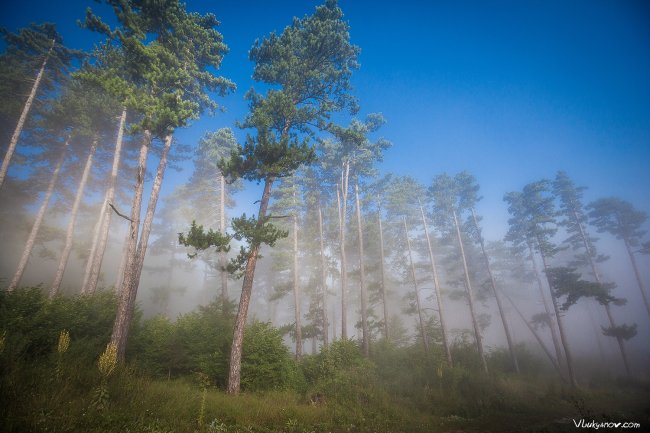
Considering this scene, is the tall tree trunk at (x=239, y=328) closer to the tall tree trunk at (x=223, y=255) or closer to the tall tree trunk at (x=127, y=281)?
the tall tree trunk at (x=127, y=281)

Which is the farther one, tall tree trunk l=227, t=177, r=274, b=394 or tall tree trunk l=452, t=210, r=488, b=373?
tall tree trunk l=452, t=210, r=488, b=373

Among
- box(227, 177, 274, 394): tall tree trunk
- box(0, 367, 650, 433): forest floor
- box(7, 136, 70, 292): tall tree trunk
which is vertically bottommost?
box(0, 367, 650, 433): forest floor

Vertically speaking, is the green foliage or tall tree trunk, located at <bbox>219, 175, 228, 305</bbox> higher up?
tall tree trunk, located at <bbox>219, 175, 228, 305</bbox>

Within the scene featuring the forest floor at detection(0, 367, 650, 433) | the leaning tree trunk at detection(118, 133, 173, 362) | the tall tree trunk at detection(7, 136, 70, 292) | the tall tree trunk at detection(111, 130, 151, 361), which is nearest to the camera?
the forest floor at detection(0, 367, 650, 433)

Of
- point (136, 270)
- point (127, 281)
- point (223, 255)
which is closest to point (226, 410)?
point (127, 281)

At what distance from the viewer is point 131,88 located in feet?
35.8

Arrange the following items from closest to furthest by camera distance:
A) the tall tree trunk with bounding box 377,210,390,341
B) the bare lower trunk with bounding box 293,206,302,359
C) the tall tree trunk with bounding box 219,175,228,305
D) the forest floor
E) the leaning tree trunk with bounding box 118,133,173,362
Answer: the forest floor
the leaning tree trunk with bounding box 118,133,173,362
the tall tree trunk with bounding box 219,175,228,305
the bare lower trunk with bounding box 293,206,302,359
the tall tree trunk with bounding box 377,210,390,341

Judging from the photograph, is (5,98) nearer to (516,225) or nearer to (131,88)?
(131,88)

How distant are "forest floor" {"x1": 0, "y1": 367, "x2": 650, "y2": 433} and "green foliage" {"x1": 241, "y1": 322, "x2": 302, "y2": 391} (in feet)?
2.57

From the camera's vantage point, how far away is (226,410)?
24.5 ft

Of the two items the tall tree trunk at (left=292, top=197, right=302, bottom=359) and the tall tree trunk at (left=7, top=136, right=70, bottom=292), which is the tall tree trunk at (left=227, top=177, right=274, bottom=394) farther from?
the tall tree trunk at (left=7, top=136, right=70, bottom=292)

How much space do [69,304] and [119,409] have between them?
23.7 ft

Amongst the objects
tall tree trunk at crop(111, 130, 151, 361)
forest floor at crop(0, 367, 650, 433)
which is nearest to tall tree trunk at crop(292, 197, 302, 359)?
forest floor at crop(0, 367, 650, 433)

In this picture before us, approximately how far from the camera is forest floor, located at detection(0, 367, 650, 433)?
5258 millimetres
